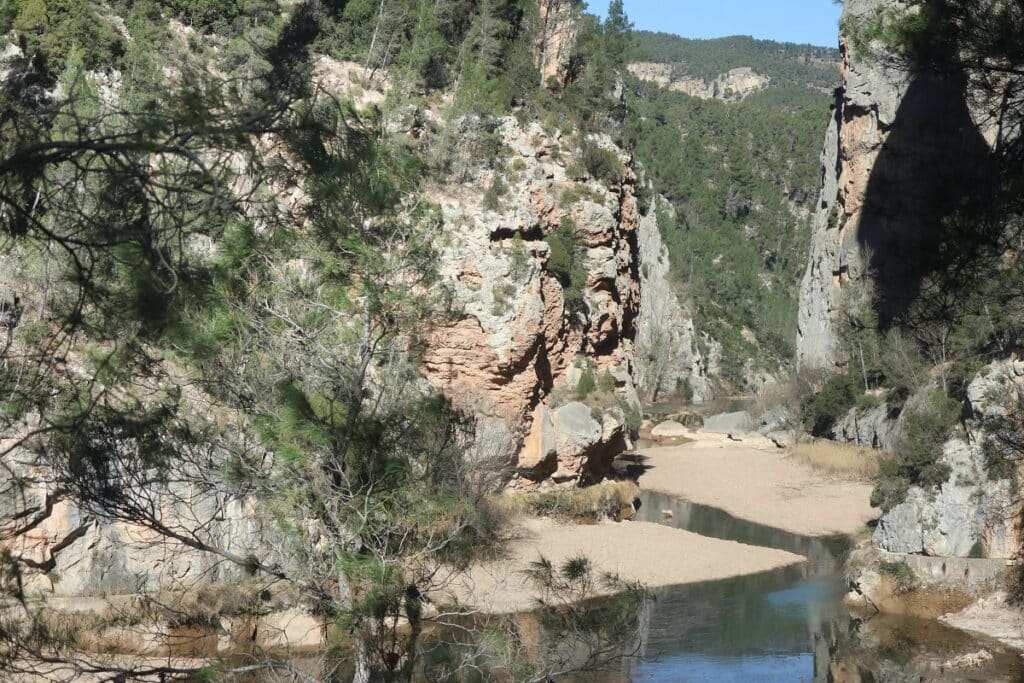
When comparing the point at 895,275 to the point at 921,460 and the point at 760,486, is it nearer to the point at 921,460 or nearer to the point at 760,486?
the point at 760,486

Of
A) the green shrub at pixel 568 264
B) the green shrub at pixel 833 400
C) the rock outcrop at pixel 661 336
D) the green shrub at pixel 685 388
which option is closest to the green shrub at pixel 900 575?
the green shrub at pixel 568 264

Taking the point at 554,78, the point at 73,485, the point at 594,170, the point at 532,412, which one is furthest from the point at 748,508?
the point at 73,485

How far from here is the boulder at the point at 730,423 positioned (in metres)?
49.1

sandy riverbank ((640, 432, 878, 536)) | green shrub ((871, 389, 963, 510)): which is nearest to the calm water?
green shrub ((871, 389, 963, 510))

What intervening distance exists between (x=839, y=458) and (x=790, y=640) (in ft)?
65.5

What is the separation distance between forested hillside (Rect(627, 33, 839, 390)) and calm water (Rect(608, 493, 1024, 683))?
165ft


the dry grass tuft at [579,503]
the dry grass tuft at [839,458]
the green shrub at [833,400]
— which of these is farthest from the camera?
the green shrub at [833,400]

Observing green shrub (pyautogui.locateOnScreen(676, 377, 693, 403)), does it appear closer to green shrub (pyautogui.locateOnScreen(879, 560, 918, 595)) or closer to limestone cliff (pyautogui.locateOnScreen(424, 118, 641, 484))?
limestone cliff (pyautogui.locateOnScreen(424, 118, 641, 484))

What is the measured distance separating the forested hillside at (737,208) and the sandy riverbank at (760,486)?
31.7 metres

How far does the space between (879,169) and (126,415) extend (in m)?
40.4

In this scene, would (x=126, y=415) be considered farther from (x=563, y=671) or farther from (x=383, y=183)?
(x=563, y=671)

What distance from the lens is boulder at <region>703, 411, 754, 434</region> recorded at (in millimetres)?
49062

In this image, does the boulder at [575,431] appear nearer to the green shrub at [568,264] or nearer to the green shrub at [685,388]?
the green shrub at [568,264]

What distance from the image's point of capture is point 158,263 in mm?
5055
